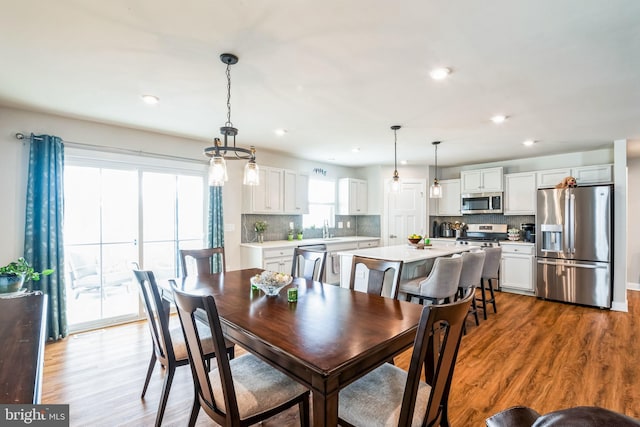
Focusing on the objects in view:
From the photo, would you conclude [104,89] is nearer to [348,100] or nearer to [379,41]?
[348,100]

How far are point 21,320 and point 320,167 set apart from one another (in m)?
5.09

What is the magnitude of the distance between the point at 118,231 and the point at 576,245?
6.31 meters

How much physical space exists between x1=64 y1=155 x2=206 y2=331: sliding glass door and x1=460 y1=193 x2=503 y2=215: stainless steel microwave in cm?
491

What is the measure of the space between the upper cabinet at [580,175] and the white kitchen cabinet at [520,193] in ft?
0.51

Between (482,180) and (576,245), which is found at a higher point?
(482,180)

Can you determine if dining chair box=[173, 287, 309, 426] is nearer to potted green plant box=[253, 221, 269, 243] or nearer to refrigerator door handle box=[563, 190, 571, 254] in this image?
potted green plant box=[253, 221, 269, 243]

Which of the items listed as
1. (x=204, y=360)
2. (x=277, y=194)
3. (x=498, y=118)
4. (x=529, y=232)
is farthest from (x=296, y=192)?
(x=529, y=232)

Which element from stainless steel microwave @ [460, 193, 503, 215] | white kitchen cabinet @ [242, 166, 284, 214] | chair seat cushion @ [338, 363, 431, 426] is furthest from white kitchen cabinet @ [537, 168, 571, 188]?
chair seat cushion @ [338, 363, 431, 426]

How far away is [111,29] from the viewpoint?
6.07 feet

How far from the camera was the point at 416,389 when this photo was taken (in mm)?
1261

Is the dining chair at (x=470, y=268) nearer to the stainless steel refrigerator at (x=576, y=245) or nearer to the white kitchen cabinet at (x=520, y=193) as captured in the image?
the stainless steel refrigerator at (x=576, y=245)

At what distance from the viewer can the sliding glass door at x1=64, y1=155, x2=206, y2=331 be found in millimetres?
3654

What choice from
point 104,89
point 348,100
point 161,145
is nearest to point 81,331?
point 161,145

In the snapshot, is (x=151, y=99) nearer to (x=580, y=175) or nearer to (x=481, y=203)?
(x=481, y=203)
